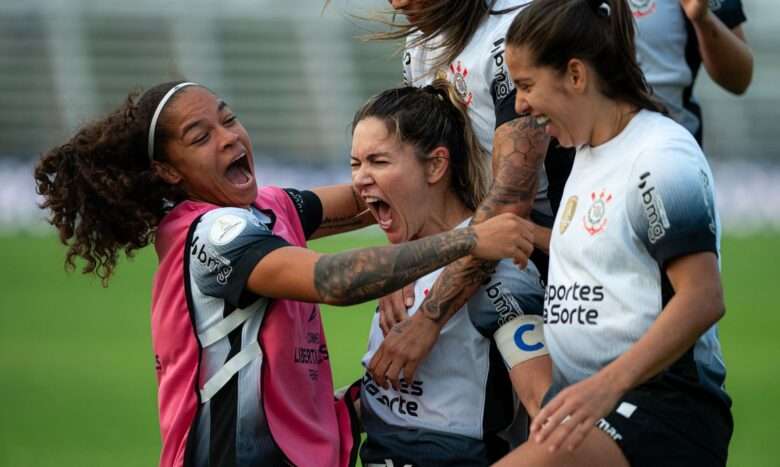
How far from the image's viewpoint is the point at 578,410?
3693 millimetres

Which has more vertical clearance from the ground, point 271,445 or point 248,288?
point 248,288

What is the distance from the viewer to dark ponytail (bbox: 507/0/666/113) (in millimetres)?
4125

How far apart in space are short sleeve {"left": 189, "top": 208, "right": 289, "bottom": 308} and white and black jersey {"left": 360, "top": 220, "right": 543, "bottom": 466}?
2.20 ft

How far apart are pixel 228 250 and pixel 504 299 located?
920mm

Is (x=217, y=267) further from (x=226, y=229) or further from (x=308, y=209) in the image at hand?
(x=308, y=209)

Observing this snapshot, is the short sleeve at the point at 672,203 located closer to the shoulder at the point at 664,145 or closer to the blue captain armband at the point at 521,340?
the shoulder at the point at 664,145

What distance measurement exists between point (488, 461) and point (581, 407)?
3.74 ft

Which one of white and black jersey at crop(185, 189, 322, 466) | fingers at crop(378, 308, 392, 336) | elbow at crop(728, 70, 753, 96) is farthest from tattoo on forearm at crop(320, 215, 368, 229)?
elbow at crop(728, 70, 753, 96)

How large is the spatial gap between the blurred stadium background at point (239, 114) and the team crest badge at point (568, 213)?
688cm

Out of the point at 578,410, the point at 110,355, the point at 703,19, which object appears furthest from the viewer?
the point at 110,355

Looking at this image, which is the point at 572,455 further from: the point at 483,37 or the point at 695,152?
the point at 483,37

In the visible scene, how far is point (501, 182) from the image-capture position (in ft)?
15.8

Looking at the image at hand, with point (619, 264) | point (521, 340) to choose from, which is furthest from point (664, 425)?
point (521, 340)

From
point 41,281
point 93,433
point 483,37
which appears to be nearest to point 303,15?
point 41,281
